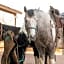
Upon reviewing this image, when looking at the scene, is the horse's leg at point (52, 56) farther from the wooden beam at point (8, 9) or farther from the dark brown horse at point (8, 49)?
the wooden beam at point (8, 9)

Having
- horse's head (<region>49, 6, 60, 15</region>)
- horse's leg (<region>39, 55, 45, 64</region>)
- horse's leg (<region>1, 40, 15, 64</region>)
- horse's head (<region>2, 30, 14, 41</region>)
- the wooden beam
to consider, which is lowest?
horse's leg (<region>39, 55, 45, 64</region>)

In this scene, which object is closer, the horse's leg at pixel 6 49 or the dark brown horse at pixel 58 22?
the dark brown horse at pixel 58 22

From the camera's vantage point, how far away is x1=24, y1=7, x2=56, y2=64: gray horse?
1679 millimetres

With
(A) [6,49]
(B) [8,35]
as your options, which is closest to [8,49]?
(A) [6,49]

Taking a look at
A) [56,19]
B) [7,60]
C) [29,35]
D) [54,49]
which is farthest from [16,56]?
[56,19]

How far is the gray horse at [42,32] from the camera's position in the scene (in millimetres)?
1679

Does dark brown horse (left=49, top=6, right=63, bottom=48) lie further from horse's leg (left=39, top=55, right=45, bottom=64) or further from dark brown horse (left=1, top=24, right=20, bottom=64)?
dark brown horse (left=1, top=24, right=20, bottom=64)

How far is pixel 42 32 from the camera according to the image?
169 centimetres

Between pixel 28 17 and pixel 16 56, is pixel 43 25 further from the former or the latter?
pixel 16 56

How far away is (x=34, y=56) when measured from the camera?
1.70m

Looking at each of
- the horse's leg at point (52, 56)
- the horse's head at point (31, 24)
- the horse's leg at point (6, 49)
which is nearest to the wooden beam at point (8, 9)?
the horse's head at point (31, 24)

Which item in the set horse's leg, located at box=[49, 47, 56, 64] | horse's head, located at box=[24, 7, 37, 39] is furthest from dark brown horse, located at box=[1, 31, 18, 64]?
horse's leg, located at box=[49, 47, 56, 64]

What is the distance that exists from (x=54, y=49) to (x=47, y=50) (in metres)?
0.07

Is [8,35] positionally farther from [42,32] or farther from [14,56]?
[42,32]
